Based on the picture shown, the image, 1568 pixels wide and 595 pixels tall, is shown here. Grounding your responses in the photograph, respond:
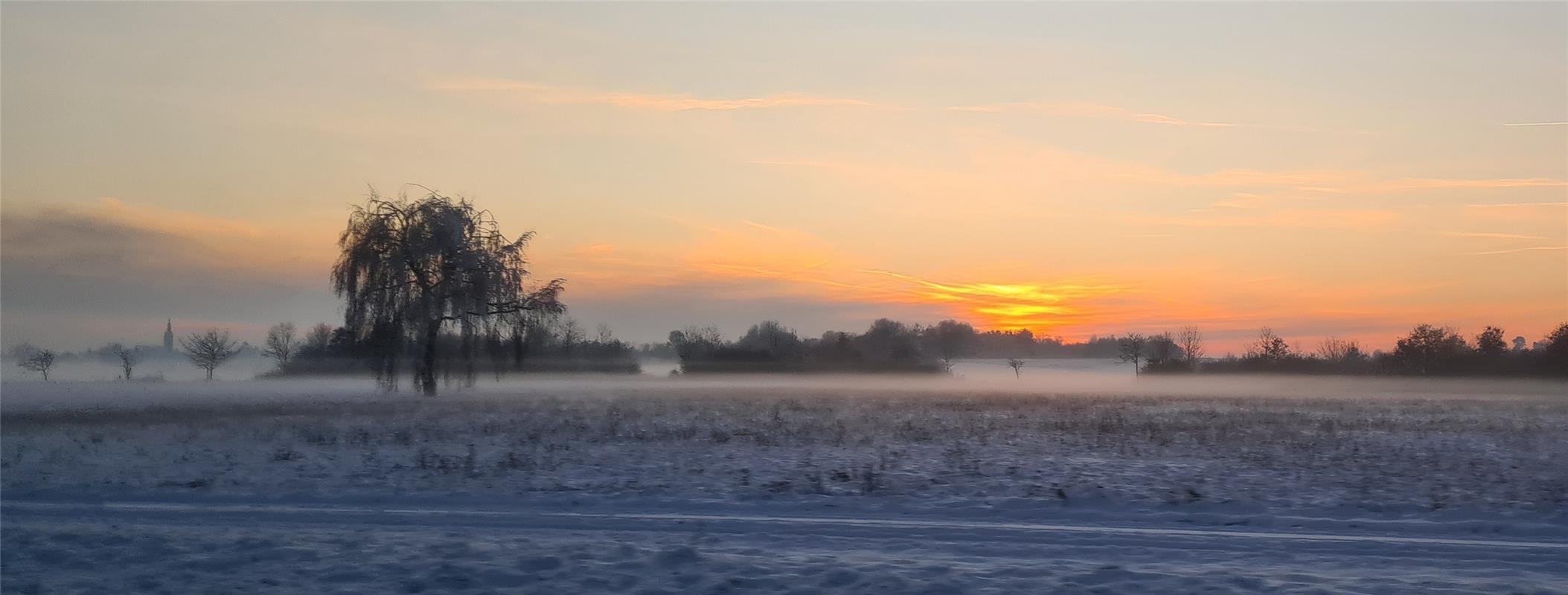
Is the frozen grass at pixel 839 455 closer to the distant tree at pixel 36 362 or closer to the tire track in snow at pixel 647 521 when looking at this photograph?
the tire track in snow at pixel 647 521

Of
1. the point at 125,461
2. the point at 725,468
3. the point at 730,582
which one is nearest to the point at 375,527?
the point at 730,582

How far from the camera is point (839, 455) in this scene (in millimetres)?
17438

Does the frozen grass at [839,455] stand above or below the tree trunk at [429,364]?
below

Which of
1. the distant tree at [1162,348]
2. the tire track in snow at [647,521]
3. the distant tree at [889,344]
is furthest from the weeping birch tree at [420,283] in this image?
the distant tree at [1162,348]

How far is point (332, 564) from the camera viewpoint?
9.25 meters

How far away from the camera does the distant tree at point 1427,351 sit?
79.7 m

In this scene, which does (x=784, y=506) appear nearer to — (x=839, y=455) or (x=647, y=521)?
(x=647, y=521)

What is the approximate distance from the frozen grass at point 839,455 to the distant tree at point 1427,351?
192 ft

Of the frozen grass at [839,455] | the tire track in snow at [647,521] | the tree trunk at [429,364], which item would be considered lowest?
the tire track in snow at [647,521]

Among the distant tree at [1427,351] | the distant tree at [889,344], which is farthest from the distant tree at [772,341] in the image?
the distant tree at [1427,351]

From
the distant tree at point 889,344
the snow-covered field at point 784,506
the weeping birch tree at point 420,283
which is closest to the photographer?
the snow-covered field at point 784,506

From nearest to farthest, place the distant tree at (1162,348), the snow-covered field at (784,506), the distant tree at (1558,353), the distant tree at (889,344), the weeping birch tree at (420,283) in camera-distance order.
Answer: the snow-covered field at (784,506)
the weeping birch tree at (420,283)
the distant tree at (1558,353)
the distant tree at (889,344)
the distant tree at (1162,348)

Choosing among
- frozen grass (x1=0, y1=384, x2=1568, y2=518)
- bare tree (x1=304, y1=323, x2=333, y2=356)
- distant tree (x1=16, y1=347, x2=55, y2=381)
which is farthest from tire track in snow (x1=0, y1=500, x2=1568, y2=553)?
distant tree (x1=16, y1=347, x2=55, y2=381)

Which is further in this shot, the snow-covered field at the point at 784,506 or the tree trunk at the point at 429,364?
the tree trunk at the point at 429,364
